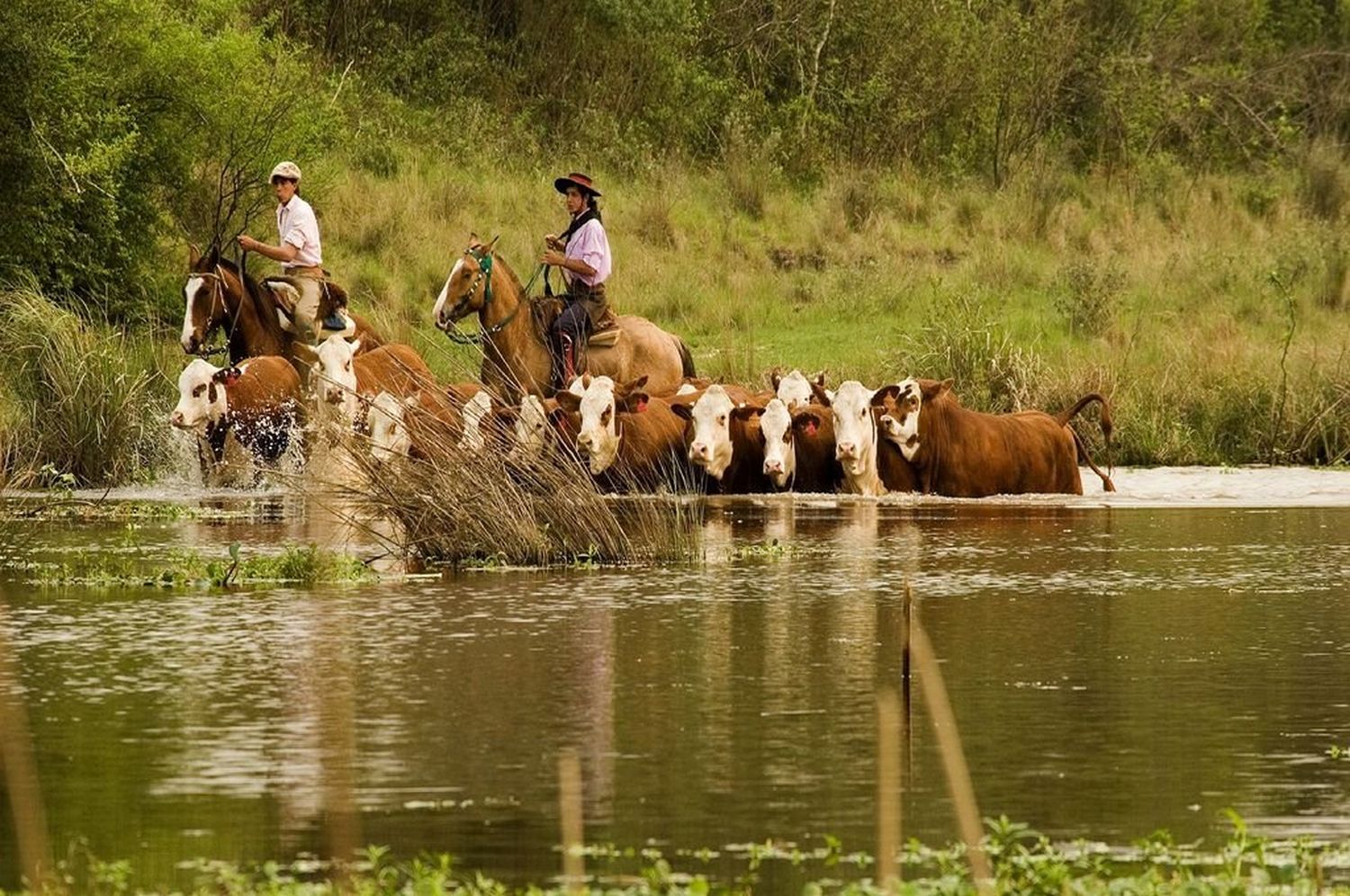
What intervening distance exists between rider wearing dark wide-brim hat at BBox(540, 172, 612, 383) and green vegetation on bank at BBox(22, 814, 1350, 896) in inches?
589

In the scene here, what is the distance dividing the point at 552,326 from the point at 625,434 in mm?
1763

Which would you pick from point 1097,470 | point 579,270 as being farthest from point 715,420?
point 1097,470

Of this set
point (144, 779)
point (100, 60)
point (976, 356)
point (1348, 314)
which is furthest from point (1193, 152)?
point (144, 779)

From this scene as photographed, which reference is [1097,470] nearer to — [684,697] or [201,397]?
[201,397]

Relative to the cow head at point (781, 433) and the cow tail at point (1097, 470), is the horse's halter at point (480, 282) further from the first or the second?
the cow tail at point (1097, 470)

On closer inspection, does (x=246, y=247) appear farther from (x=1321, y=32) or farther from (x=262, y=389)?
(x=1321, y=32)

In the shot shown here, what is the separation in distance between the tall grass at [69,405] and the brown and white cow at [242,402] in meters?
0.62

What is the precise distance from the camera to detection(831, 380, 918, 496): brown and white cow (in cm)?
2197

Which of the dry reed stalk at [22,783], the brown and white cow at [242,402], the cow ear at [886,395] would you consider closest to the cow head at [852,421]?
the cow ear at [886,395]

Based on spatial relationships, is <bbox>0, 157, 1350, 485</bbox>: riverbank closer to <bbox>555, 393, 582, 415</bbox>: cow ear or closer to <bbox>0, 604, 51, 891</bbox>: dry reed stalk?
<bbox>555, 393, 582, 415</bbox>: cow ear

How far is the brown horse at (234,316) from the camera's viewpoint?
73.2 feet

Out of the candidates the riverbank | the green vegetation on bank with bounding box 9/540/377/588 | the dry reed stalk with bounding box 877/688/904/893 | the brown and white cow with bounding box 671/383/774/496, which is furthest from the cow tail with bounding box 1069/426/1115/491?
the dry reed stalk with bounding box 877/688/904/893

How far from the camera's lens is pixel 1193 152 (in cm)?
4172

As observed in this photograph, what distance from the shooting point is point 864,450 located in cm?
2241
